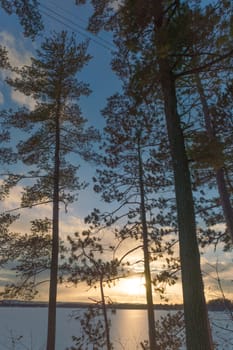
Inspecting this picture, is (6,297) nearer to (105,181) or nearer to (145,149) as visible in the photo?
(105,181)

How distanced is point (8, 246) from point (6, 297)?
1.45 meters

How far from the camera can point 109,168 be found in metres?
9.47

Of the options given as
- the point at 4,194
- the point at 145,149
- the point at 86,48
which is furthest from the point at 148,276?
the point at 86,48

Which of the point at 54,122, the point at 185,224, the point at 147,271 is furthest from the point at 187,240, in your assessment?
the point at 54,122

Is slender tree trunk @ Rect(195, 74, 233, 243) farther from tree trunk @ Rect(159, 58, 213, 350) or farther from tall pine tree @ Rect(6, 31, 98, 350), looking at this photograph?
tall pine tree @ Rect(6, 31, 98, 350)

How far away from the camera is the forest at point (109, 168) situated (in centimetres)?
598

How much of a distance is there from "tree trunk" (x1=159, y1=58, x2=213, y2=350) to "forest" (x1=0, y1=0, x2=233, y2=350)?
0.07m

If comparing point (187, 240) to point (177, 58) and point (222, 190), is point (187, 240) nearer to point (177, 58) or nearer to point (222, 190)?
point (177, 58)

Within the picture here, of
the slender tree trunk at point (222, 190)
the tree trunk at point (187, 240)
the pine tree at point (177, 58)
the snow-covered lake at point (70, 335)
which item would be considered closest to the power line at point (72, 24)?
the pine tree at point (177, 58)

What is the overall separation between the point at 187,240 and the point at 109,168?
5.23 metres

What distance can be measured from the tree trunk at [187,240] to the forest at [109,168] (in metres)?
0.07

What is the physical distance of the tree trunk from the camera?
13.6ft

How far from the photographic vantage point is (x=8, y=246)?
9258mm

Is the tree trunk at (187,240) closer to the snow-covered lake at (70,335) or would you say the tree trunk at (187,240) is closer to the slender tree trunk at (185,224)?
the slender tree trunk at (185,224)
